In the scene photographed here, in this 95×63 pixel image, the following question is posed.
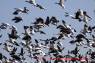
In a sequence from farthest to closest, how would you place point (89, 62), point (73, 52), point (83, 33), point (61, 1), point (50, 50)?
point (89, 62), point (73, 52), point (50, 50), point (83, 33), point (61, 1)

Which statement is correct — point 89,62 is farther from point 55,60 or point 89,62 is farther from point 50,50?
point 50,50

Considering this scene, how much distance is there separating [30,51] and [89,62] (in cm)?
395

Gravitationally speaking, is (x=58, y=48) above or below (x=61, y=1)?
below

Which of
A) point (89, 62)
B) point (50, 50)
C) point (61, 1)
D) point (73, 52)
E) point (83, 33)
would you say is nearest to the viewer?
point (61, 1)

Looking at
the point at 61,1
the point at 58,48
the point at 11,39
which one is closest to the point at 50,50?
the point at 58,48

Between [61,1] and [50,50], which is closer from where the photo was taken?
[61,1]

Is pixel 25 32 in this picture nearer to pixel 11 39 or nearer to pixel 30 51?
pixel 11 39

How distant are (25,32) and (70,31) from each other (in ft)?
8.59

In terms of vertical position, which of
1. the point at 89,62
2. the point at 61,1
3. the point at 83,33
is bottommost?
the point at 89,62

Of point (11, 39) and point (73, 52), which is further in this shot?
point (73, 52)

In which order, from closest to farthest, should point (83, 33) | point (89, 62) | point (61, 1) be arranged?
point (61, 1)
point (83, 33)
point (89, 62)

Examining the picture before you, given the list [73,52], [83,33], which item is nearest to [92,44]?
[73,52]

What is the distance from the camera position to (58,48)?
19.2 meters

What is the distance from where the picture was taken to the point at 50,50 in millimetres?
18656
